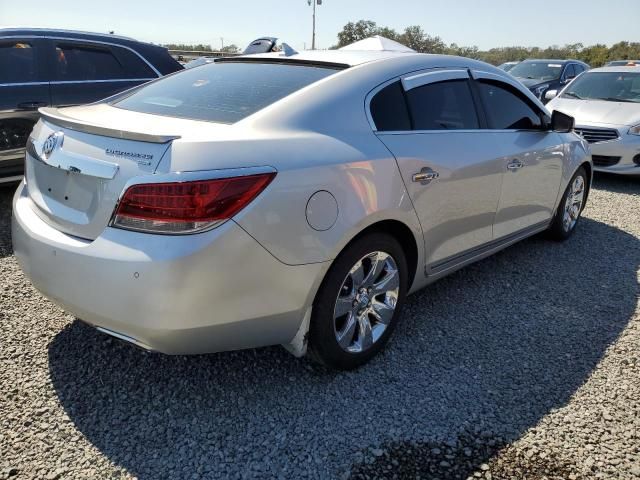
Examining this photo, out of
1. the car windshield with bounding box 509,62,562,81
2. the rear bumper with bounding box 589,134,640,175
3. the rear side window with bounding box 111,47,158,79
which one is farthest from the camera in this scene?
the car windshield with bounding box 509,62,562,81

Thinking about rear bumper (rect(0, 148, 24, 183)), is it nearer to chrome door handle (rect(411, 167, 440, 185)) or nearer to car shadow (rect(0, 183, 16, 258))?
car shadow (rect(0, 183, 16, 258))

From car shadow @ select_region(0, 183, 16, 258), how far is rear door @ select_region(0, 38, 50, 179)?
0.33 meters

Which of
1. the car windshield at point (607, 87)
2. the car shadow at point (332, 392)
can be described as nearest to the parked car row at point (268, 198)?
the car shadow at point (332, 392)

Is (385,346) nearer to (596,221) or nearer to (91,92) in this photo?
(596,221)

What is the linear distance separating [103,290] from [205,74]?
1.63 meters

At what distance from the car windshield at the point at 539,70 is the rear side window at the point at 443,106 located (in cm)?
1117

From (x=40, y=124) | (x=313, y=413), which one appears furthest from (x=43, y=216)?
(x=313, y=413)

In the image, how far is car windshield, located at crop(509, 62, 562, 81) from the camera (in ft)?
43.5

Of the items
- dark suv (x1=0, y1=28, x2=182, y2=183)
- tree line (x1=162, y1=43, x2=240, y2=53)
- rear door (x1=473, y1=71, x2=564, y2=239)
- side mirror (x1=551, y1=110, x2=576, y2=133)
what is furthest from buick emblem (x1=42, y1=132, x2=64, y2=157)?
tree line (x1=162, y1=43, x2=240, y2=53)

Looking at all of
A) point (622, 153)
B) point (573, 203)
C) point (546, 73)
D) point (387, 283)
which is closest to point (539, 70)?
point (546, 73)

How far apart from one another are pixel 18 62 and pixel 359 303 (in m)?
4.43

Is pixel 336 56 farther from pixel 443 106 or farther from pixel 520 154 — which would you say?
pixel 520 154

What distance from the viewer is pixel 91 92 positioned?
5.47m

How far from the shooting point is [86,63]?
5.54 meters
